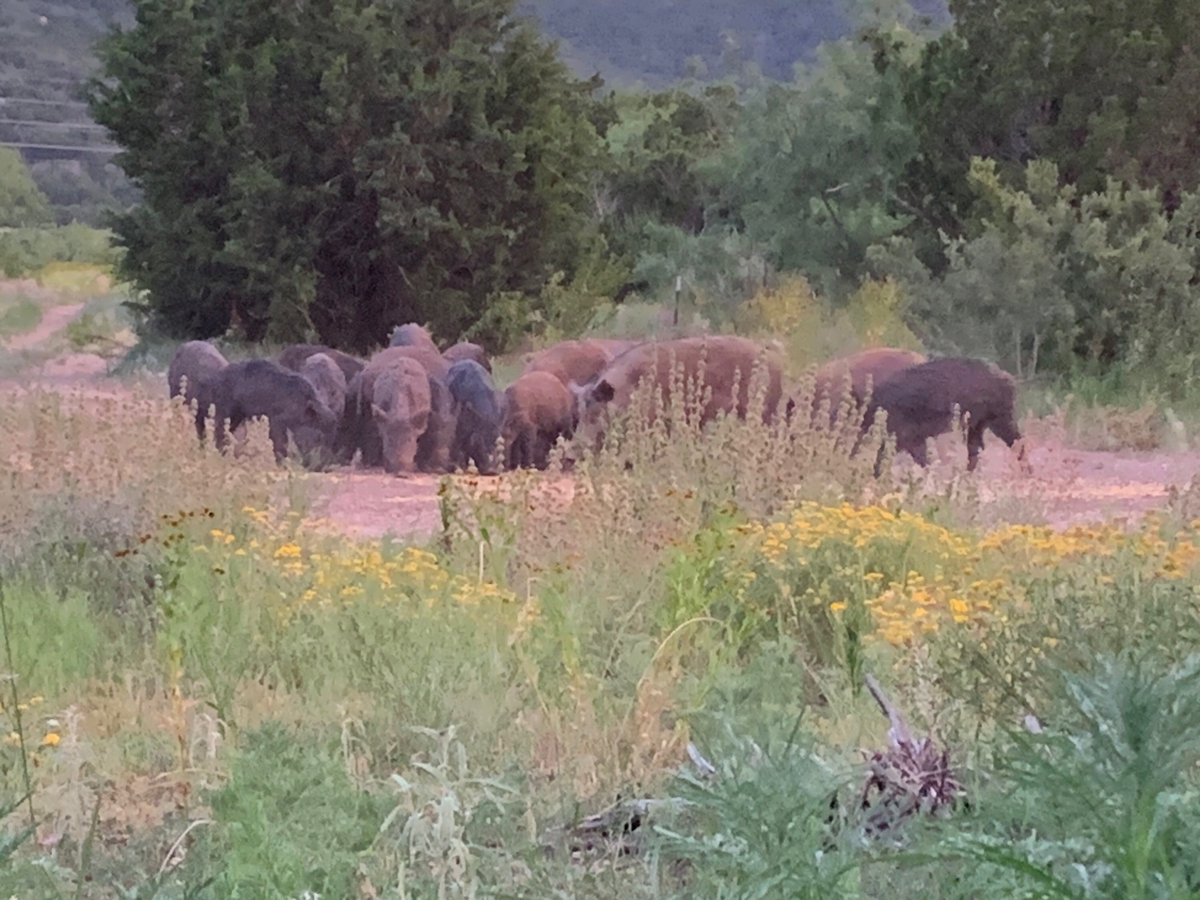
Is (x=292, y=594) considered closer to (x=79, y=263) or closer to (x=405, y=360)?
(x=405, y=360)

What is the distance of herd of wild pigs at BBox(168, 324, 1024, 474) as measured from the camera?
8414 mm

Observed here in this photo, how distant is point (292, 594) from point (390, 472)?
15.9 feet

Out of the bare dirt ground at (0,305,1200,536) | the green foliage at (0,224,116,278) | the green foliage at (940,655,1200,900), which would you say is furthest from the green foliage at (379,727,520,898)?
the green foliage at (0,224,116,278)

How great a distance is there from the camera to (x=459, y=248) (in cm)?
1423

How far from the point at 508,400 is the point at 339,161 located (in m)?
6.02

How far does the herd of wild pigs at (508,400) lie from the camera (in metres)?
8.41

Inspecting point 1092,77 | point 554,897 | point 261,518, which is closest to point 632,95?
point 1092,77

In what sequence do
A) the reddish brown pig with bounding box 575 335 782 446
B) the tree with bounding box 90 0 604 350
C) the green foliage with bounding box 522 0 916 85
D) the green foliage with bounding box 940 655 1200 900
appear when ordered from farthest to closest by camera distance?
the green foliage with bounding box 522 0 916 85, the tree with bounding box 90 0 604 350, the reddish brown pig with bounding box 575 335 782 446, the green foliage with bounding box 940 655 1200 900

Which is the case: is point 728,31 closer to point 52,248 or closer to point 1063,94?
point 1063,94

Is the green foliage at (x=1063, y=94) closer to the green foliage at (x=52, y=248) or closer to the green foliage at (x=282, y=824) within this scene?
the green foliage at (x=52, y=248)

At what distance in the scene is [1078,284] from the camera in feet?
36.3

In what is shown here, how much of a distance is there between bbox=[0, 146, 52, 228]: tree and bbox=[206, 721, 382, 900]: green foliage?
346 inches

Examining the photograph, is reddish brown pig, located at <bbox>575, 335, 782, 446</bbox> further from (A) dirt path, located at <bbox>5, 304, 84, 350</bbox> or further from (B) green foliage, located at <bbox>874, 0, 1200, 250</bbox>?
(A) dirt path, located at <bbox>5, 304, 84, 350</bbox>

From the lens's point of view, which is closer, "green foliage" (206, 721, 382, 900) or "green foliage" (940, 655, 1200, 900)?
"green foliage" (940, 655, 1200, 900)
